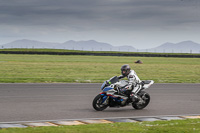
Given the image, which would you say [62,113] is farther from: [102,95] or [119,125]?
[119,125]

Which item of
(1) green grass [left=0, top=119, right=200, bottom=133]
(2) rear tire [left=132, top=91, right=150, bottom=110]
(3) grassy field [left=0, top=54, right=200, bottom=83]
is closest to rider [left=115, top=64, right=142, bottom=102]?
(2) rear tire [left=132, top=91, right=150, bottom=110]

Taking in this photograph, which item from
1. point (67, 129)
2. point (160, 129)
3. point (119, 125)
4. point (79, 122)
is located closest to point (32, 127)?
point (67, 129)

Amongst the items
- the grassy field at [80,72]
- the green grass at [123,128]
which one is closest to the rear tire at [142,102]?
the green grass at [123,128]

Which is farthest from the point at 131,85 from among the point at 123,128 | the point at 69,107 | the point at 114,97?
the point at 123,128

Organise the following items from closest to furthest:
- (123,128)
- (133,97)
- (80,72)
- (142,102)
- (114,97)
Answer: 1. (123,128)
2. (114,97)
3. (133,97)
4. (142,102)
5. (80,72)

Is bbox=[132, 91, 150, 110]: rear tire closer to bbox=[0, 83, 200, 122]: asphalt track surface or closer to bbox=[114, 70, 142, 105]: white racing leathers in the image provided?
bbox=[0, 83, 200, 122]: asphalt track surface

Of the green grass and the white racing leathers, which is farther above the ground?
the white racing leathers

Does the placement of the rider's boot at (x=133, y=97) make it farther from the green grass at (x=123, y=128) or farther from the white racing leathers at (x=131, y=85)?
the green grass at (x=123, y=128)

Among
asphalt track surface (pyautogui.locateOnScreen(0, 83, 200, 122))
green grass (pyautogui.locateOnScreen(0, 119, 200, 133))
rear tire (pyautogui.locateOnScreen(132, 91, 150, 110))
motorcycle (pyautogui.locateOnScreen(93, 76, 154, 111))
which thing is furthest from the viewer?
rear tire (pyautogui.locateOnScreen(132, 91, 150, 110))

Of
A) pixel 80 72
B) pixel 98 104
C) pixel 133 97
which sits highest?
pixel 80 72

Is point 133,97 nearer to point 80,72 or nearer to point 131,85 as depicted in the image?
point 131,85

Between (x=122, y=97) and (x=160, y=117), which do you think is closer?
(x=160, y=117)

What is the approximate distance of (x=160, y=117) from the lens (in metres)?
10.2

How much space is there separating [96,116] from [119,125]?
178cm
